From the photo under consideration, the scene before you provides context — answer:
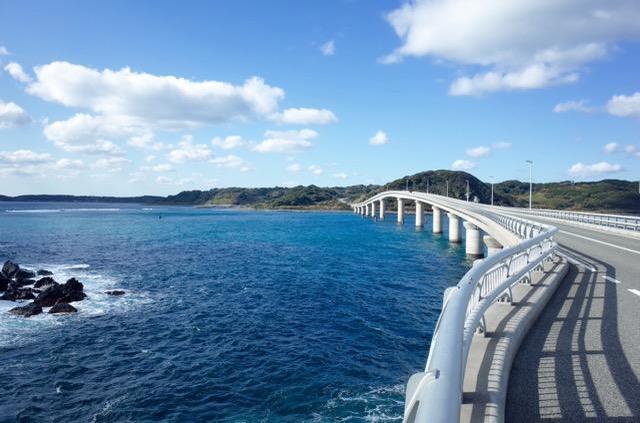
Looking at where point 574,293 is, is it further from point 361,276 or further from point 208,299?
point 361,276

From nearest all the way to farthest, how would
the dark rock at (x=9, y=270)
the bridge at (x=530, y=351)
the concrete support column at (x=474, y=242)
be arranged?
the bridge at (x=530, y=351), the dark rock at (x=9, y=270), the concrete support column at (x=474, y=242)

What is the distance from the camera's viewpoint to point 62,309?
85.0 ft

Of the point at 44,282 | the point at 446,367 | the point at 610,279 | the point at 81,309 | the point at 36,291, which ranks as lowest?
the point at 81,309

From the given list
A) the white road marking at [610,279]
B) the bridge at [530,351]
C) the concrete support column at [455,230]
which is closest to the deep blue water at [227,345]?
the bridge at [530,351]

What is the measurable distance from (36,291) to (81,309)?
8.06 meters

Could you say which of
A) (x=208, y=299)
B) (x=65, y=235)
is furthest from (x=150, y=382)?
(x=65, y=235)

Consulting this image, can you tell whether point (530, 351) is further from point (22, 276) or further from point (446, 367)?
point (22, 276)

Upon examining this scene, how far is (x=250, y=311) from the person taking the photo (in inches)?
989

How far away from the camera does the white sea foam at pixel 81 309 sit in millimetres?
22419

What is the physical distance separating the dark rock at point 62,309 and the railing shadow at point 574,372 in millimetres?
26926

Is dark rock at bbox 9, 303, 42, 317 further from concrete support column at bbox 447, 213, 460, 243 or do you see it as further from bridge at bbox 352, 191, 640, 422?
concrete support column at bbox 447, 213, 460, 243

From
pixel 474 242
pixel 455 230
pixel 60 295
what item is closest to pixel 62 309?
pixel 60 295

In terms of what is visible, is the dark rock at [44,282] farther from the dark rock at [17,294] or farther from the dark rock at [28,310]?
the dark rock at [28,310]

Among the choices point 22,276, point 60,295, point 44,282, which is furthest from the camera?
point 22,276
